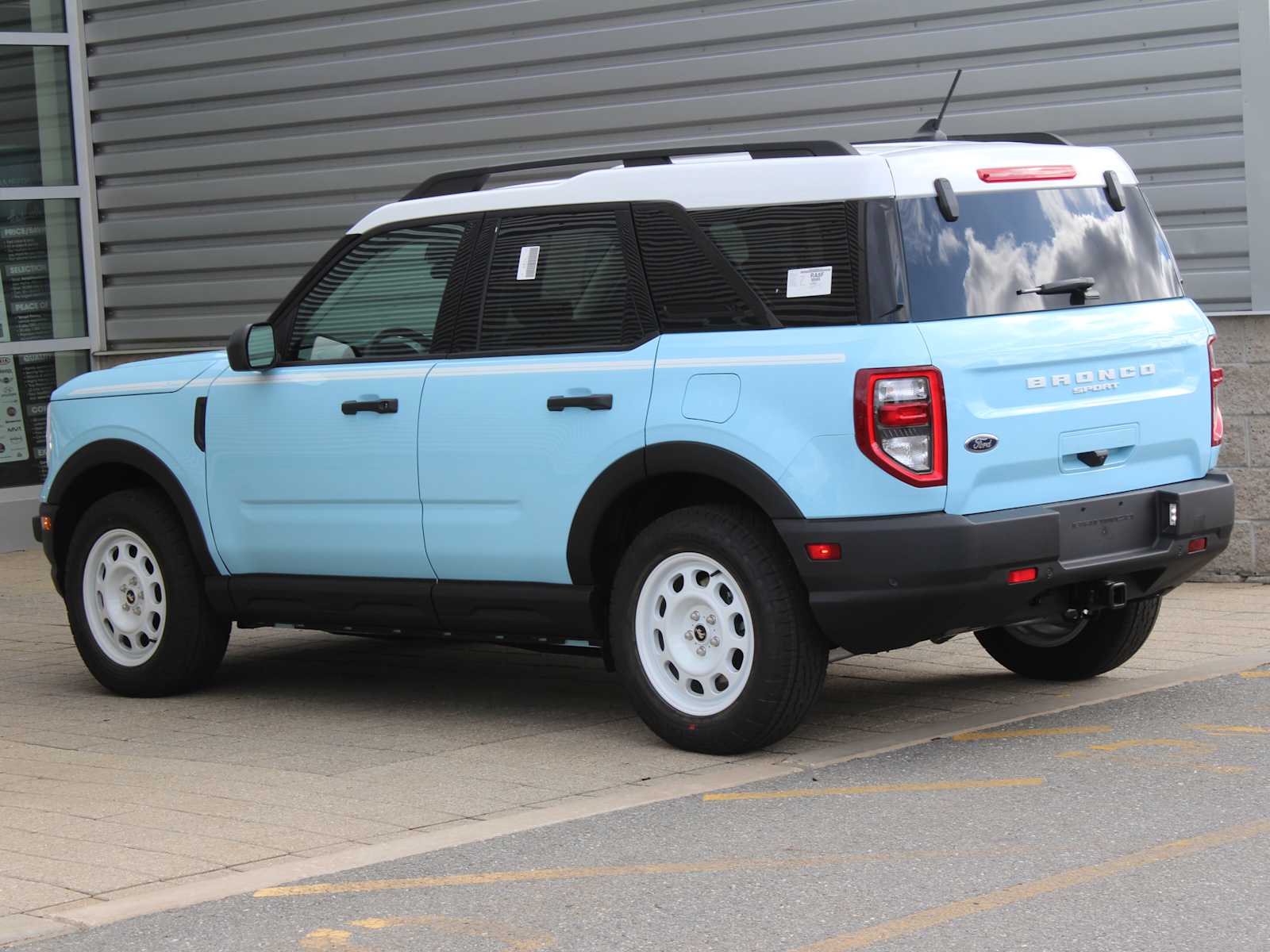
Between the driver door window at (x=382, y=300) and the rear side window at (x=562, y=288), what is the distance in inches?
9.5

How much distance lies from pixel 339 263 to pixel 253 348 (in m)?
0.46

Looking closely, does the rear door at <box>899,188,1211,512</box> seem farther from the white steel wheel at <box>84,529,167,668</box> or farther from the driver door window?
the white steel wheel at <box>84,529,167,668</box>

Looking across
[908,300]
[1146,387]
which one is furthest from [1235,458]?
[908,300]

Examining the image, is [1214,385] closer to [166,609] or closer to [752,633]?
[752,633]

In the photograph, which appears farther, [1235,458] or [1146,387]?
[1235,458]

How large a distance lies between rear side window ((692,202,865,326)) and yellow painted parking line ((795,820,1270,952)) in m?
1.91

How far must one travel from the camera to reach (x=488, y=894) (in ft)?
16.3

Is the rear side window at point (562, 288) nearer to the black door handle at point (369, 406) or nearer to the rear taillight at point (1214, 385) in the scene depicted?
the black door handle at point (369, 406)

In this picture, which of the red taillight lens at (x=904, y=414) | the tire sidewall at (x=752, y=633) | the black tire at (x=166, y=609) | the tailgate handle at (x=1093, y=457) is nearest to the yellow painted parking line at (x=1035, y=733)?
the tire sidewall at (x=752, y=633)

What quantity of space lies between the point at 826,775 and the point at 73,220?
10.5 m

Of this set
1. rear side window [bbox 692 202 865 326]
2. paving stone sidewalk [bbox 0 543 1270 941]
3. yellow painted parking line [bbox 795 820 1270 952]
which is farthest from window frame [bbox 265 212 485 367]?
yellow painted parking line [bbox 795 820 1270 952]

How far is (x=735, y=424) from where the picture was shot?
630cm

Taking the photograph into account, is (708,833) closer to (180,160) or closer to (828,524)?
(828,524)

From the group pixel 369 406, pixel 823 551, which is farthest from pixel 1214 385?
pixel 369 406
